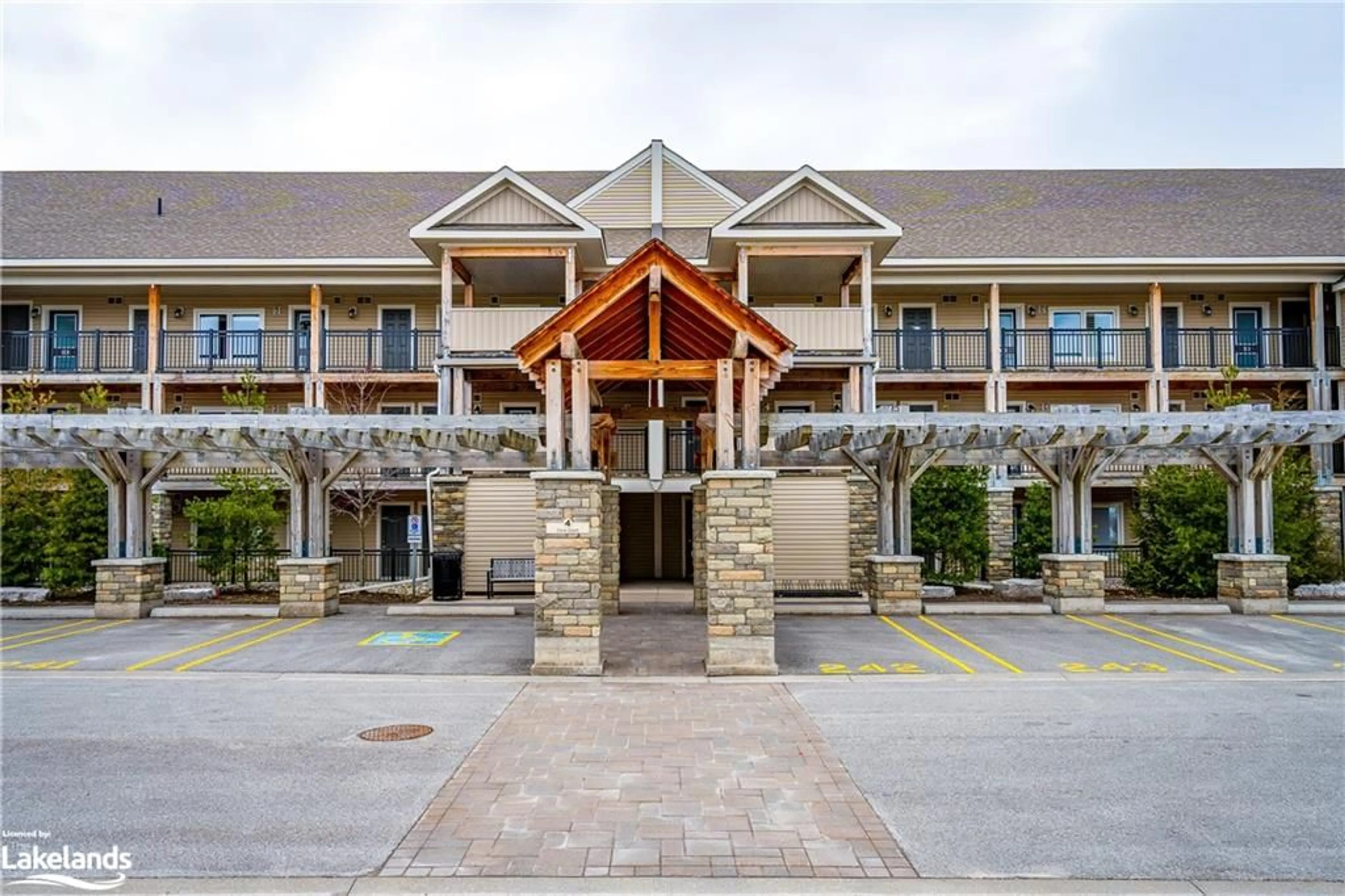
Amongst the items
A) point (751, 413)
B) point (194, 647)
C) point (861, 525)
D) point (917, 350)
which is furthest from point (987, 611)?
point (194, 647)

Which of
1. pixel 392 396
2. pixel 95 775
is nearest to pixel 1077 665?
pixel 95 775

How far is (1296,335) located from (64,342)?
34.0 metres

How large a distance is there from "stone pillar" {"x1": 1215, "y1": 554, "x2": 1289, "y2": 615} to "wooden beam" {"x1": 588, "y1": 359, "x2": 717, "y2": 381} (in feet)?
38.5

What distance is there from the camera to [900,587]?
16.8m

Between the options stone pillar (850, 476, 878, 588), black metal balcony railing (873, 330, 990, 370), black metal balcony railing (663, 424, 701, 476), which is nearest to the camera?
stone pillar (850, 476, 878, 588)

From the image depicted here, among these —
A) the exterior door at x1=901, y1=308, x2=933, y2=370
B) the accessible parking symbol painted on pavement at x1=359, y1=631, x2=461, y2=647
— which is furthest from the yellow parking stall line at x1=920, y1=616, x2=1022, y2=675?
the exterior door at x1=901, y1=308, x2=933, y2=370

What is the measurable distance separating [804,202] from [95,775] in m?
17.4

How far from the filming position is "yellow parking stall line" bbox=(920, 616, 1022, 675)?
11477 millimetres

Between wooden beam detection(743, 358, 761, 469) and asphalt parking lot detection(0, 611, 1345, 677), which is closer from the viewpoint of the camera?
wooden beam detection(743, 358, 761, 469)

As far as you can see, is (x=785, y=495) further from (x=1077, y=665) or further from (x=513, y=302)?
(x=1077, y=665)

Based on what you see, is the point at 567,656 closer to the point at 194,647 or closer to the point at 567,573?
the point at 567,573

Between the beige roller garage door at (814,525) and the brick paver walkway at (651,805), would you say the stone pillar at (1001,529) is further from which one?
the brick paver walkway at (651,805)

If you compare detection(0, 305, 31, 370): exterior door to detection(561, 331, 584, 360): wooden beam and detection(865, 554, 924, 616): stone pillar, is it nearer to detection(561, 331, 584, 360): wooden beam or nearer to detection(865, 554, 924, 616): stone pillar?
detection(561, 331, 584, 360): wooden beam

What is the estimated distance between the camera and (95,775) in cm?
686
